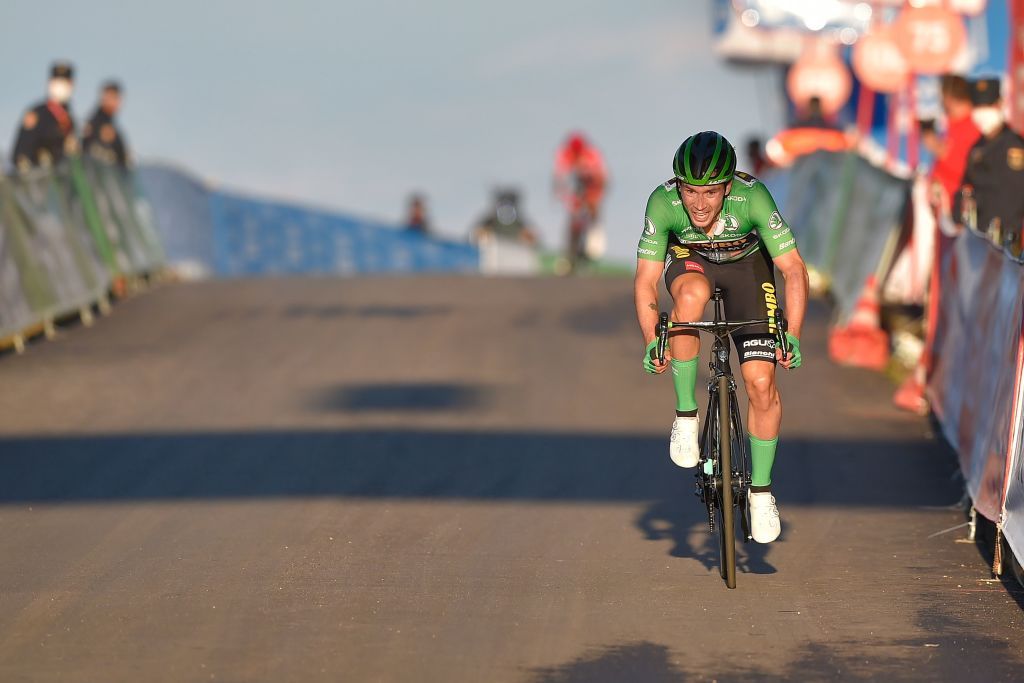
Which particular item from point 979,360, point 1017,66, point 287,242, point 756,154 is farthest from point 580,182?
point 979,360

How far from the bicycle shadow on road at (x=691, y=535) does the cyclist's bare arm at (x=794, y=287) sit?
4.23ft

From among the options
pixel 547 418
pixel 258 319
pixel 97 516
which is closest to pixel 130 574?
pixel 97 516

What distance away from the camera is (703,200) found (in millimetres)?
7391

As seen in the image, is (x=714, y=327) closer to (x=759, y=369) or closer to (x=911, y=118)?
(x=759, y=369)

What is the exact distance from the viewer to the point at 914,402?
43.7 ft

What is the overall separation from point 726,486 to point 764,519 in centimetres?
31

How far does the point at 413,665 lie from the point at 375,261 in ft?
90.9

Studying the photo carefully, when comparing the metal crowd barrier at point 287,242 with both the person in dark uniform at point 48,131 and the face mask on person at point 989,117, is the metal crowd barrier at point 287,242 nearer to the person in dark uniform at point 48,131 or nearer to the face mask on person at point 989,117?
the person in dark uniform at point 48,131

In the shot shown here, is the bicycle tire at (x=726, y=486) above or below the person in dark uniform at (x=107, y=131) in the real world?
below

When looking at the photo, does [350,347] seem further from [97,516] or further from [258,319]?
[97,516]

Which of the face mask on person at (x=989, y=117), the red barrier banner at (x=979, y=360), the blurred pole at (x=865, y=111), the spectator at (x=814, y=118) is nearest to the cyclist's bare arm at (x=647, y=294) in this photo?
the red barrier banner at (x=979, y=360)

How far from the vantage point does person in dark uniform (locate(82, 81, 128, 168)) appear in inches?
850

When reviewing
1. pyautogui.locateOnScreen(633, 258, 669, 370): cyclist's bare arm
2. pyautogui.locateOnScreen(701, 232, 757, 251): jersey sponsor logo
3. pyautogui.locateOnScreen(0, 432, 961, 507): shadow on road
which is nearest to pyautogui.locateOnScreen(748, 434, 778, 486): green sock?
pyautogui.locateOnScreen(633, 258, 669, 370): cyclist's bare arm

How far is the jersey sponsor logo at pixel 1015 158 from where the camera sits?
12234 mm
